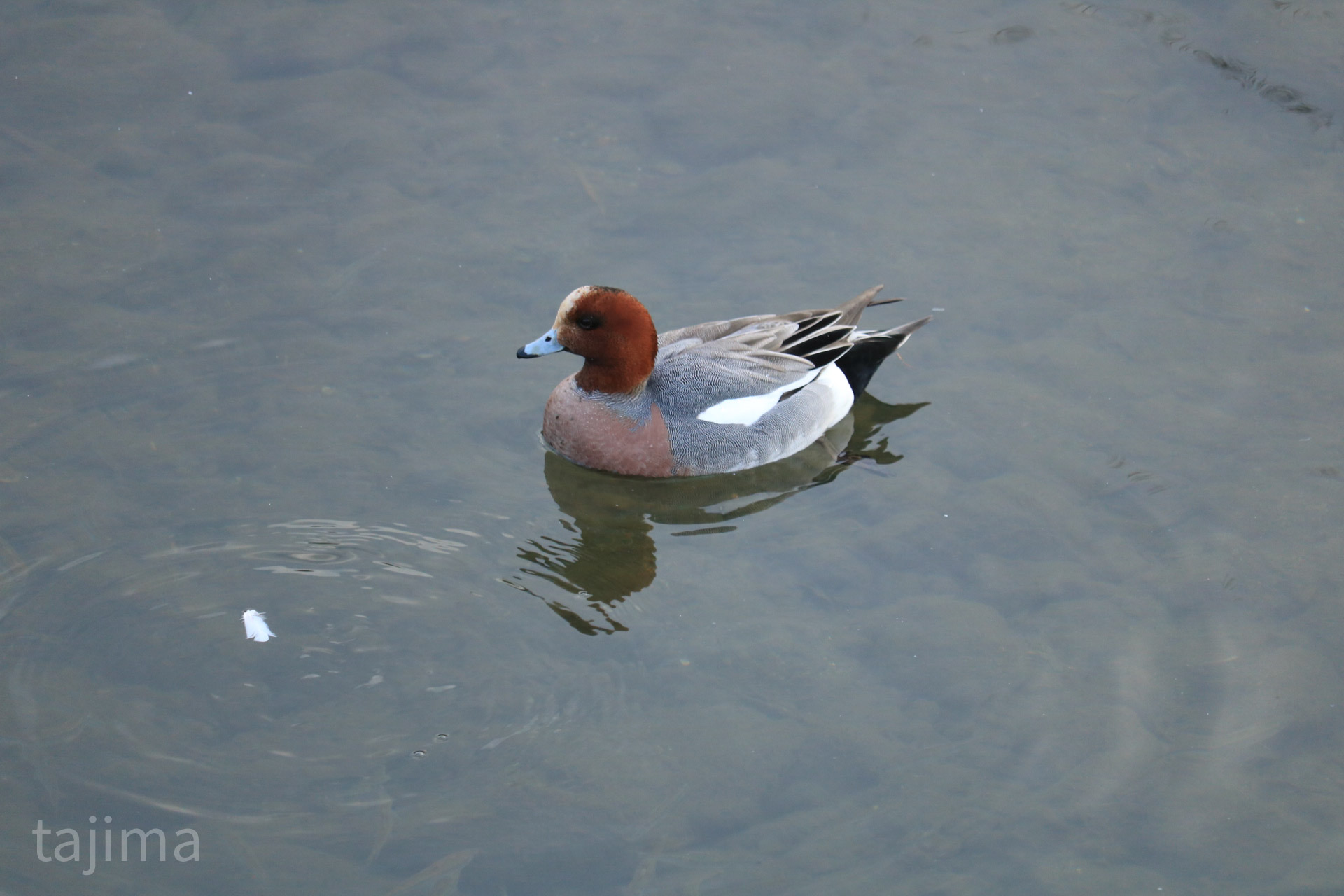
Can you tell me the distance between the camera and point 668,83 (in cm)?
955

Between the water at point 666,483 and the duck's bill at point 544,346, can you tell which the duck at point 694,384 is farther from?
the water at point 666,483

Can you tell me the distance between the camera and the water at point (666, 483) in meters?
5.23

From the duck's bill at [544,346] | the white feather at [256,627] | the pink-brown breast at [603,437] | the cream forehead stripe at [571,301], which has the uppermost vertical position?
the cream forehead stripe at [571,301]

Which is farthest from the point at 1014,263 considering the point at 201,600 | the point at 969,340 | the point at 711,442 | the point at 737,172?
the point at 201,600

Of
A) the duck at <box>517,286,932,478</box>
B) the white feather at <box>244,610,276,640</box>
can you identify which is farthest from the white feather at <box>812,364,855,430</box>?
the white feather at <box>244,610,276,640</box>

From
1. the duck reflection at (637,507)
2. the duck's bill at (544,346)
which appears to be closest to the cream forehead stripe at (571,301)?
the duck's bill at (544,346)

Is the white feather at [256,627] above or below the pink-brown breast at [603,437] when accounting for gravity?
below

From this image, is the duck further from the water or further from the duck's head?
the water

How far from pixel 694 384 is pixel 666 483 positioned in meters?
0.59

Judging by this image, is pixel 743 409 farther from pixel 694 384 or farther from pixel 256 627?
pixel 256 627

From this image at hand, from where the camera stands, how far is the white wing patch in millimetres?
7273

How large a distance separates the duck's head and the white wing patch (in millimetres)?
460

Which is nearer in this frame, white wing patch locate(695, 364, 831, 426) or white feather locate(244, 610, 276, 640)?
white feather locate(244, 610, 276, 640)

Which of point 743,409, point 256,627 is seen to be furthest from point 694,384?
point 256,627
